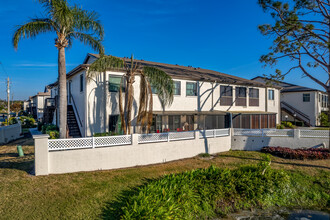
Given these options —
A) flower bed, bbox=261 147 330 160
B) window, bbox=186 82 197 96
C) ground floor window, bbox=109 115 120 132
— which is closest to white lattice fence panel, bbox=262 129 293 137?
flower bed, bbox=261 147 330 160

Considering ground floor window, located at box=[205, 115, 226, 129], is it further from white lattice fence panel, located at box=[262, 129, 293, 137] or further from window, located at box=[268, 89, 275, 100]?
window, located at box=[268, 89, 275, 100]

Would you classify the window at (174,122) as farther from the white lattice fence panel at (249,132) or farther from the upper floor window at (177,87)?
the white lattice fence panel at (249,132)

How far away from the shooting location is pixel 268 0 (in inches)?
471

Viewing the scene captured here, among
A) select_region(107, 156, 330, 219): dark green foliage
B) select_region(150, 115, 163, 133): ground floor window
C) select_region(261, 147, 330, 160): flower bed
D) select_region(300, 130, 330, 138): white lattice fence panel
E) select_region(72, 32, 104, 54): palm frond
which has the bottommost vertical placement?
select_region(107, 156, 330, 219): dark green foliage

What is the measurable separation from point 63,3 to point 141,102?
242 inches

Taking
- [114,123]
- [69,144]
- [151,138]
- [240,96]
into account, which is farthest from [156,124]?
[240,96]

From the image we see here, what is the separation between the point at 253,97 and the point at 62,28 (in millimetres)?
19646

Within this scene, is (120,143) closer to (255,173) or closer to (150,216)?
(150,216)

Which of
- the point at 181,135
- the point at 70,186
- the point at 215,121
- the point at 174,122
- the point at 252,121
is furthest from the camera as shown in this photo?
the point at 252,121

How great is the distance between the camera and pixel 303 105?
2838 cm

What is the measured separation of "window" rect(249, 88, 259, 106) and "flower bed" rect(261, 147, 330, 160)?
10191 millimetres

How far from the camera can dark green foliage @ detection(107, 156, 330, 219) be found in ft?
19.0

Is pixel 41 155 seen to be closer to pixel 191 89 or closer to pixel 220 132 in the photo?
pixel 220 132

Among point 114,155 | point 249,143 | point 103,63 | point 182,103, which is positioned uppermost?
point 103,63
